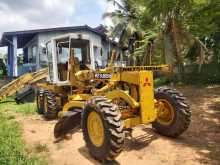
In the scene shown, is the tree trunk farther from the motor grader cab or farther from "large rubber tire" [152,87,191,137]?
"large rubber tire" [152,87,191,137]

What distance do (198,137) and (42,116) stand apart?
Answer: 5.63m

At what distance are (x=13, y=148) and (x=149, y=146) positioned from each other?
2965mm

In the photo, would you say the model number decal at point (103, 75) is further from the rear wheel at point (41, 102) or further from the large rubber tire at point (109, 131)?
the rear wheel at point (41, 102)

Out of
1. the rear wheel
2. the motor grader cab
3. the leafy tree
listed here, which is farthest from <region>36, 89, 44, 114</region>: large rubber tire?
the leafy tree

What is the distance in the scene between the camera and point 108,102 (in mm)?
6672

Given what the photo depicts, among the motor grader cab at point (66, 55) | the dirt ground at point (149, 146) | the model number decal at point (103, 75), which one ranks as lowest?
the dirt ground at point (149, 146)

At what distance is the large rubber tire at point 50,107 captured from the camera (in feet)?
36.0

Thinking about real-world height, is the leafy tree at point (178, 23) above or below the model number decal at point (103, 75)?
above

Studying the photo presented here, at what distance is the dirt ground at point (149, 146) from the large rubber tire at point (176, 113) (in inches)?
8.2

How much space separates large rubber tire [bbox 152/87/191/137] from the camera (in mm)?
7730

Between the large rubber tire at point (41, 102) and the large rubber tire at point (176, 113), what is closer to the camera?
the large rubber tire at point (176, 113)

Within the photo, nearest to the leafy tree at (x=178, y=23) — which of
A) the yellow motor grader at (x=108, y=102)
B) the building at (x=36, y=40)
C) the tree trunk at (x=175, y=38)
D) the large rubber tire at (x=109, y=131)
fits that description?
the tree trunk at (x=175, y=38)

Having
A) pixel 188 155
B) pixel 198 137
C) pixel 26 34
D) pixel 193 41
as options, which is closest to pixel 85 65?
pixel 198 137

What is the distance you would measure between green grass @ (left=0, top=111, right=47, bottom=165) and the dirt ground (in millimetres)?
235
